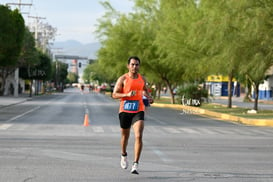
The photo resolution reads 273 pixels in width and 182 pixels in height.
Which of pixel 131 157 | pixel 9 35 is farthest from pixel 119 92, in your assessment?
pixel 9 35

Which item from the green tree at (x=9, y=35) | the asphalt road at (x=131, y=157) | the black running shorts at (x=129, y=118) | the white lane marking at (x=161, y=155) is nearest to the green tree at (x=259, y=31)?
the asphalt road at (x=131, y=157)

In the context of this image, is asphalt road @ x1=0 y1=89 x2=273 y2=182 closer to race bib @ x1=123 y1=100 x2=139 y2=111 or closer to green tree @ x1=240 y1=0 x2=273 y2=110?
race bib @ x1=123 y1=100 x2=139 y2=111

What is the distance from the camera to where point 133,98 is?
34.5ft

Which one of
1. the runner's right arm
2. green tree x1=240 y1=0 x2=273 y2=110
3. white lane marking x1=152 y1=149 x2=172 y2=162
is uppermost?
green tree x1=240 y1=0 x2=273 y2=110

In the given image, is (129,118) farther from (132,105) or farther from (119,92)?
(119,92)

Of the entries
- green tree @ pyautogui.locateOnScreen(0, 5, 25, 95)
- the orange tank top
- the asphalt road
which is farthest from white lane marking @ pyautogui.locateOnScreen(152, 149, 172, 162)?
green tree @ pyautogui.locateOnScreen(0, 5, 25, 95)

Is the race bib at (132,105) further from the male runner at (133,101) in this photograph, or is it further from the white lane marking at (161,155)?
the white lane marking at (161,155)

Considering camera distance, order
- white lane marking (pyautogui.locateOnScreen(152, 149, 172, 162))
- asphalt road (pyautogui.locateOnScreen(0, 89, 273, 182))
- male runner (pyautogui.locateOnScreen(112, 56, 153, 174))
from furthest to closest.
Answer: white lane marking (pyautogui.locateOnScreen(152, 149, 172, 162)) < male runner (pyautogui.locateOnScreen(112, 56, 153, 174)) < asphalt road (pyautogui.locateOnScreen(0, 89, 273, 182))

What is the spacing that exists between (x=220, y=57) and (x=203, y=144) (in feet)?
59.4

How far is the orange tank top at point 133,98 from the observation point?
414 inches

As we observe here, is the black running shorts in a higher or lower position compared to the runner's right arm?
lower

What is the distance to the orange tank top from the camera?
1052 cm

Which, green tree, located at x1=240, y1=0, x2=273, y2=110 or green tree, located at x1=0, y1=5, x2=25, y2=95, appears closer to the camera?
green tree, located at x1=240, y1=0, x2=273, y2=110

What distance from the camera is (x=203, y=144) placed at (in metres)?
17.1
